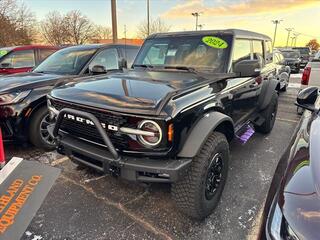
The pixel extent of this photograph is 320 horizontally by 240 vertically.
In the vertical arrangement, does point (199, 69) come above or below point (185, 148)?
above

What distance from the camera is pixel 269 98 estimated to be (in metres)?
4.70

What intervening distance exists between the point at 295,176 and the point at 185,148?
0.92 metres

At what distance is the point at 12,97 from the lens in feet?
12.8

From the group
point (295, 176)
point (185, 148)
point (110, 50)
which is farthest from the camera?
point (110, 50)

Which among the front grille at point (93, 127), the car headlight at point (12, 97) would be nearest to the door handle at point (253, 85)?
the front grille at point (93, 127)

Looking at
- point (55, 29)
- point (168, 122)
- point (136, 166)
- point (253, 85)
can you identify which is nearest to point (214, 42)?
point (253, 85)

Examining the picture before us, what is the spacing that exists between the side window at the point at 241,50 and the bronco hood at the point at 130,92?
Answer: 2.40 feet

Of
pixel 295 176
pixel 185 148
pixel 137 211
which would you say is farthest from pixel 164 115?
pixel 137 211

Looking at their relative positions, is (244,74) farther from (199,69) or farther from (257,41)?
(257,41)

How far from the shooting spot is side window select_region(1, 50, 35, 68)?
7.29 metres

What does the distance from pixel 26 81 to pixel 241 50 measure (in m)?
3.28

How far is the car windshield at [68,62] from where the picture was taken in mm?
4742

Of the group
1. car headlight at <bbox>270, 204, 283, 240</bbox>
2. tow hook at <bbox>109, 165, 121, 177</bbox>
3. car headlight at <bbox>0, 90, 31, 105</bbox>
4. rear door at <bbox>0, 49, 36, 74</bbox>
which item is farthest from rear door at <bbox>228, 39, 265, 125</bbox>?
rear door at <bbox>0, 49, 36, 74</bbox>

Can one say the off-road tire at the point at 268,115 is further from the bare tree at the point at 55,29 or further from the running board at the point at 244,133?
the bare tree at the point at 55,29
